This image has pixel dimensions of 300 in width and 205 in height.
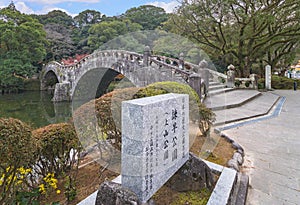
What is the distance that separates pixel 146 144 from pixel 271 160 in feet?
9.82

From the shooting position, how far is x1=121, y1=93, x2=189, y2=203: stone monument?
1985 mm

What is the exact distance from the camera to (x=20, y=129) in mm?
2180

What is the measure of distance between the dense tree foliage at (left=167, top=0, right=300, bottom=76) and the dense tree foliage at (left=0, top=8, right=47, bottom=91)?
14.9 m

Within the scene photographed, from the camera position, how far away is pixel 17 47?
842 inches

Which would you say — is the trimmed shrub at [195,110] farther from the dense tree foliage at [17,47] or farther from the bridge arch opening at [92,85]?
the dense tree foliage at [17,47]

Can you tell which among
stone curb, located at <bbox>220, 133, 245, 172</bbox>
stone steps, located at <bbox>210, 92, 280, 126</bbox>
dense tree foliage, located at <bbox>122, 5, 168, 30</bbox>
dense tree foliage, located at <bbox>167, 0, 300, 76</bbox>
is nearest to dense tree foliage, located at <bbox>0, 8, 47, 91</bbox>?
dense tree foliage, located at <bbox>122, 5, 168, 30</bbox>

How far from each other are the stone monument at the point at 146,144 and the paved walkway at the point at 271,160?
139 centimetres

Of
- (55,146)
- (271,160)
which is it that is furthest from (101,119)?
(271,160)

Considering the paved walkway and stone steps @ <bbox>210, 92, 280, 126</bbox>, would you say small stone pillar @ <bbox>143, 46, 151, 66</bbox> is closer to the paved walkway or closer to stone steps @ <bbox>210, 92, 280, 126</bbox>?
stone steps @ <bbox>210, 92, 280, 126</bbox>

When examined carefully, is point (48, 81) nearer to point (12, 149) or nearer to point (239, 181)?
point (12, 149)

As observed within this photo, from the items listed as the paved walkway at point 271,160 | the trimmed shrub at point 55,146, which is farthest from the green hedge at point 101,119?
the paved walkway at point 271,160

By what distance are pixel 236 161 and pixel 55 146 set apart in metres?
2.92

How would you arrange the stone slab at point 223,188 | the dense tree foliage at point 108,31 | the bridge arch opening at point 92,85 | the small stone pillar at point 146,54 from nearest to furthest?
1. the stone slab at point 223,188
2. the small stone pillar at point 146,54
3. the bridge arch opening at point 92,85
4. the dense tree foliage at point 108,31

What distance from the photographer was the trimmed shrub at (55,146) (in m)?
2.96
